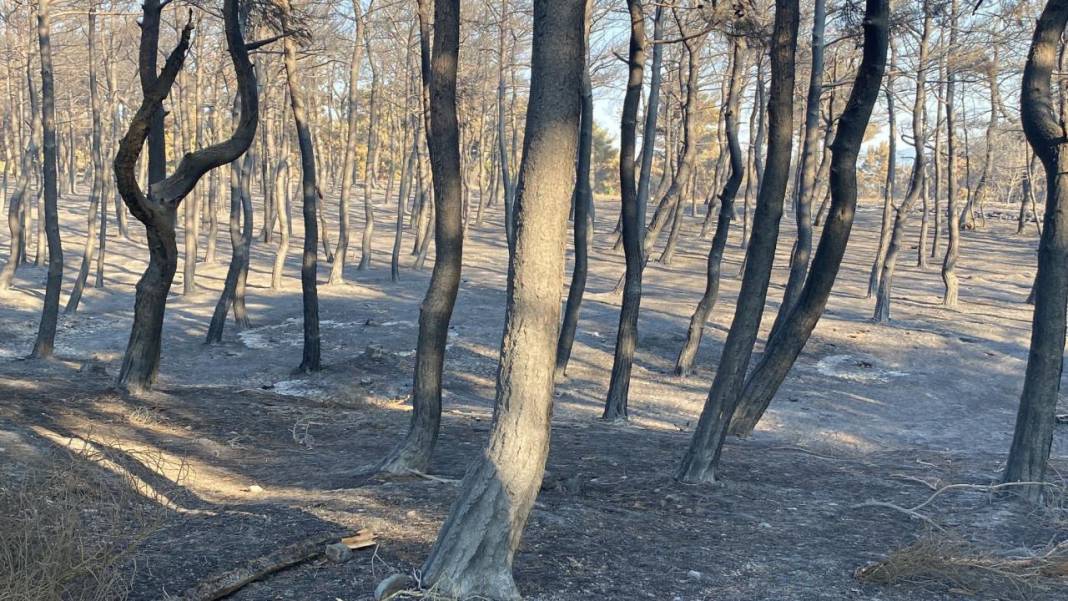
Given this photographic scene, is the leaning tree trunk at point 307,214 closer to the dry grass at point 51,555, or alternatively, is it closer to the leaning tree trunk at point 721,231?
the leaning tree trunk at point 721,231

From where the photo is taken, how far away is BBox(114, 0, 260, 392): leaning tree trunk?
1040 centimetres

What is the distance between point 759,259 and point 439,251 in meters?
2.78

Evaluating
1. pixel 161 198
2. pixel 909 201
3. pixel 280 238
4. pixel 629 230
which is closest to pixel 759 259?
pixel 629 230

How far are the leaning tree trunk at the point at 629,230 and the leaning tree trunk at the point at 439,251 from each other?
4.42 metres

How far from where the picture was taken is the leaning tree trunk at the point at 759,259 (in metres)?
7.50

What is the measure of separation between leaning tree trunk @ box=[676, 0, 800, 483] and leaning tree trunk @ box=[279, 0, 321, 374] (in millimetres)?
9149

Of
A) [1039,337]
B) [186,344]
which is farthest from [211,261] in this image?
[1039,337]

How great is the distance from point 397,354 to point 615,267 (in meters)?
13.0

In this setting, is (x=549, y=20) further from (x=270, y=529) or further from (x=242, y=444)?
(x=242, y=444)

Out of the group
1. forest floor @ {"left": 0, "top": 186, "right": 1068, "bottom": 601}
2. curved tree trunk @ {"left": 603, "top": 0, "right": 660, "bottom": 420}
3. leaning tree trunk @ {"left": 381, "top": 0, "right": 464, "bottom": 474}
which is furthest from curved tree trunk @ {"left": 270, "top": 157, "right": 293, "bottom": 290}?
leaning tree trunk @ {"left": 381, "top": 0, "right": 464, "bottom": 474}

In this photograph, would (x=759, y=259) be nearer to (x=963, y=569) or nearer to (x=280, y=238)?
(x=963, y=569)

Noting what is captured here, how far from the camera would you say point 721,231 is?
14.9 m

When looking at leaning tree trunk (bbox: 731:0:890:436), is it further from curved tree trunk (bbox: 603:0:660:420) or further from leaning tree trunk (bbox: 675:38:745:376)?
leaning tree trunk (bbox: 675:38:745:376)

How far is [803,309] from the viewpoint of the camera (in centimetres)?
878
